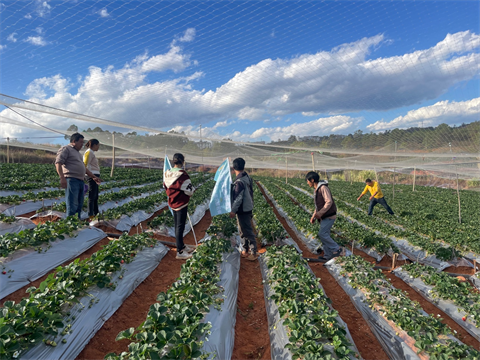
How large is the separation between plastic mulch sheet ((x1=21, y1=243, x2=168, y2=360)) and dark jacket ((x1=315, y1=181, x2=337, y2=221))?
13.7ft

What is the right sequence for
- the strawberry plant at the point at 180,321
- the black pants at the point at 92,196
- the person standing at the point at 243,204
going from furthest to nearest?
the black pants at the point at 92,196 < the person standing at the point at 243,204 < the strawberry plant at the point at 180,321

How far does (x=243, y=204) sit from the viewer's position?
620 centimetres

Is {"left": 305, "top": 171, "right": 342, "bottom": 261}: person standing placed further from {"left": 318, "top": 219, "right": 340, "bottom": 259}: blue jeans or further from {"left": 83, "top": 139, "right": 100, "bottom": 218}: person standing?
{"left": 83, "top": 139, "right": 100, "bottom": 218}: person standing

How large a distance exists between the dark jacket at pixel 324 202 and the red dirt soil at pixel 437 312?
2106 millimetres

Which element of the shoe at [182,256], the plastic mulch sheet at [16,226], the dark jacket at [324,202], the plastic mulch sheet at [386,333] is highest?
the dark jacket at [324,202]

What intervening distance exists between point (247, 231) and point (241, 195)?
103 cm

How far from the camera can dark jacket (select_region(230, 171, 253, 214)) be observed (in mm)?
6035

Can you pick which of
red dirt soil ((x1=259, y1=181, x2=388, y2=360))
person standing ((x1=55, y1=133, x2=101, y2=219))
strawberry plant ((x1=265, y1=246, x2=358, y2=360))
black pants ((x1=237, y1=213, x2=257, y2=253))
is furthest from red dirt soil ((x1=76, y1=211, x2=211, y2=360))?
red dirt soil ((x1=259, y1=181, x2=388, y2=360))

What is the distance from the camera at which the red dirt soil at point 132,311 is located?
3.17 metres

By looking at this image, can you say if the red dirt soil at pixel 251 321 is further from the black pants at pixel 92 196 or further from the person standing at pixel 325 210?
the black pants at pixel 92 196

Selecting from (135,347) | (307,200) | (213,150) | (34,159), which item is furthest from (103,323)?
(34,159)

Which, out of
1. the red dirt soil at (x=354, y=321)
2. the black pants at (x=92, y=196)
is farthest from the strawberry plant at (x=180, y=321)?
the black pants at (x=92, y=196)

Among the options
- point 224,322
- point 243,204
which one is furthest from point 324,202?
point 224,322

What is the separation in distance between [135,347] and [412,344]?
3341 millimetres
